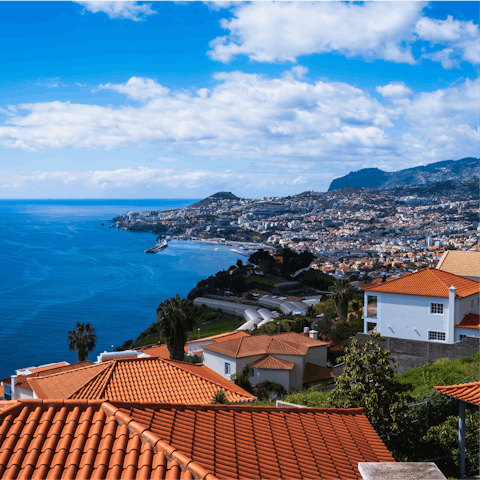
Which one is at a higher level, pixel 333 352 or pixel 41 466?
pixel 41 466

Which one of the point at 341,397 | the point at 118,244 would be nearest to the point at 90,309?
the point at 341,397

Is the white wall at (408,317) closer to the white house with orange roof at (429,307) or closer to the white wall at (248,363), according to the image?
the white house with orange roof at (429,307)

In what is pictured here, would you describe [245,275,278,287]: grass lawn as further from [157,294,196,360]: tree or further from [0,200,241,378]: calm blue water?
[157,294,196,360]: tree

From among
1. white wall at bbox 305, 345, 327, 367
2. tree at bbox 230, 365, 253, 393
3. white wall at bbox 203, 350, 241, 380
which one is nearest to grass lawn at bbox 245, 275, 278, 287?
white wall at bbox 305, 345, 327, 367

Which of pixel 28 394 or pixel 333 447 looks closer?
pixel 333 447

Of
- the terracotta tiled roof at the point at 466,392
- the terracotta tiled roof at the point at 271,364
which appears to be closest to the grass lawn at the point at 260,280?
the terracotta tiled roof at the point at 271,364

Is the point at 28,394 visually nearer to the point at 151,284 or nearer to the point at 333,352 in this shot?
the point at 333,352

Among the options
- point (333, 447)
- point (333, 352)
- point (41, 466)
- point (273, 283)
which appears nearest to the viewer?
point (41, 466)
